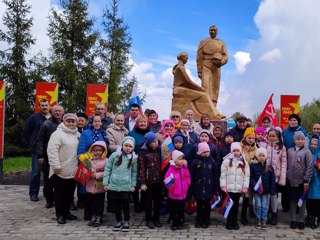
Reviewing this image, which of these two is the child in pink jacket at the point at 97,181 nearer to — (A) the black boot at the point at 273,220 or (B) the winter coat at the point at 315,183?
(A) the black boot at the point at 273,220

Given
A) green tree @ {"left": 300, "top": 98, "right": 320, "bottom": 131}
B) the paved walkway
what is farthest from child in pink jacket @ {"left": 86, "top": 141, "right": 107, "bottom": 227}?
green tree @ {"left": 300, "top": 98, "right": 320, "bottom": 131}

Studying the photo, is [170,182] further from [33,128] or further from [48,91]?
[48,91]

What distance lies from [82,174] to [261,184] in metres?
2.69

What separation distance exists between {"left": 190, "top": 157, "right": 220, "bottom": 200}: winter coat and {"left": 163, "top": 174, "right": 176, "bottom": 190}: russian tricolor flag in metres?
0.35

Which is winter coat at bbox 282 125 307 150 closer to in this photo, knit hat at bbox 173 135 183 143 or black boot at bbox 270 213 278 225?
black boot at bbox 270 213 278 225

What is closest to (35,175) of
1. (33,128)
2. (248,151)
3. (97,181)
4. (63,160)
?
(33,128)

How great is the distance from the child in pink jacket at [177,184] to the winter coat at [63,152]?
4.89 ft

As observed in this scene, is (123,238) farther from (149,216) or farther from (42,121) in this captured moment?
(42,121)

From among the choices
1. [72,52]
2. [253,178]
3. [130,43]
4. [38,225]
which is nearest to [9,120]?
[72,52]

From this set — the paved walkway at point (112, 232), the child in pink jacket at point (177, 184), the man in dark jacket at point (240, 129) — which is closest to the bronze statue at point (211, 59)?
the man in dark jacket at point (240, 129)

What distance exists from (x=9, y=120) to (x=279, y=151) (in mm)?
17856

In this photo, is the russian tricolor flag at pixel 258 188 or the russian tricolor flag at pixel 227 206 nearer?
the russian tricolor flag at pixel 227 206

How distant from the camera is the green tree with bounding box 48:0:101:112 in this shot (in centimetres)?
2139

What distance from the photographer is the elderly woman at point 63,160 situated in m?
5.55
